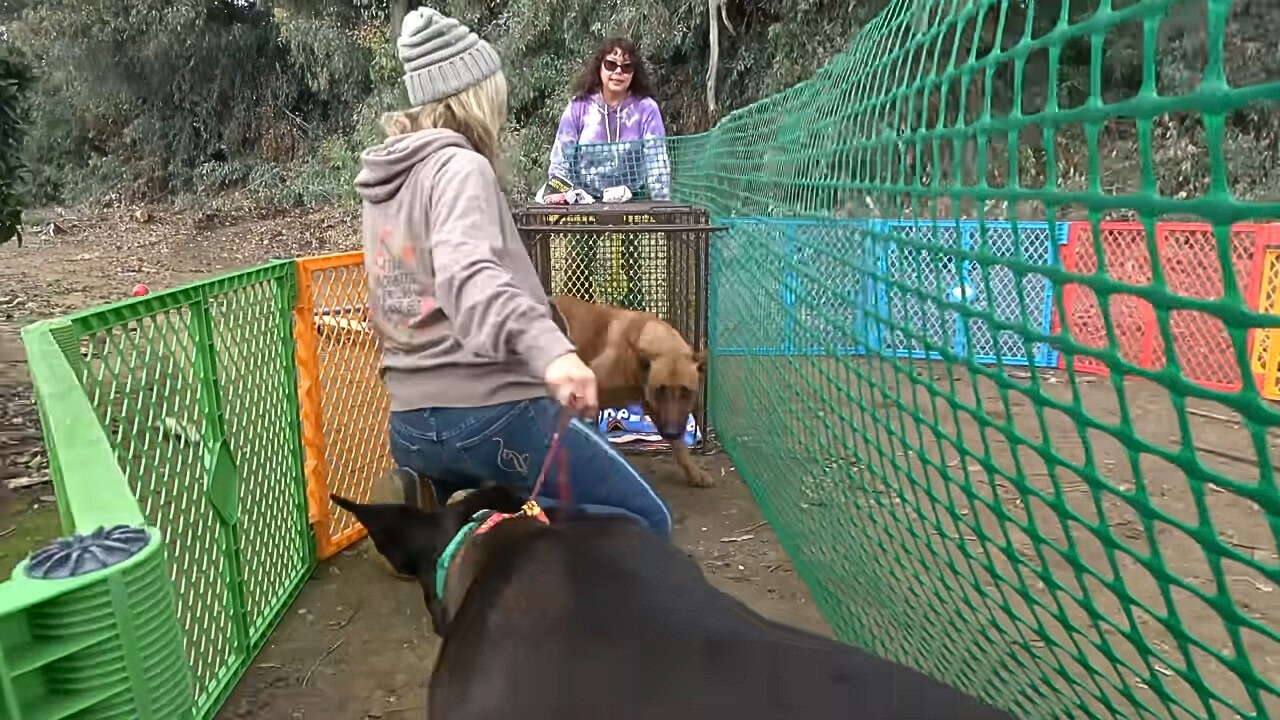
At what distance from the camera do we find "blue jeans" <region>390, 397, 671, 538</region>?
2.36 m

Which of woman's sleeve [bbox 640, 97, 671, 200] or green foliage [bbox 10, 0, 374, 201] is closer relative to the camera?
woman's sleeve [bbox 640, 97, 671, 200]

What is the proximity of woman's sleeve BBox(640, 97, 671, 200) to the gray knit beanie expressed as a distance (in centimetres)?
382

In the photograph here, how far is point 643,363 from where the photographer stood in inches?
195

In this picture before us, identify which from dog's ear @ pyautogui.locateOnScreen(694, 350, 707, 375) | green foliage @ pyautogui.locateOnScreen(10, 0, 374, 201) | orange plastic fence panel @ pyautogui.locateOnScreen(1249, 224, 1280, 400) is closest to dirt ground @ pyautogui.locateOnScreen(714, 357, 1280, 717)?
dog's ear @ pyautogui.locateOnScreen(694, 350, 707, 375)

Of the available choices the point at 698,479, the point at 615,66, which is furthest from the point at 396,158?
the point at 615,66

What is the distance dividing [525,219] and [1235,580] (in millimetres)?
3923

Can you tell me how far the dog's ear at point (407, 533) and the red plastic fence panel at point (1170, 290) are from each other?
1438 mm

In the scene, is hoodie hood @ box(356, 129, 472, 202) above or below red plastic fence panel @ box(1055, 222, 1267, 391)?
above

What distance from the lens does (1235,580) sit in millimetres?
3688

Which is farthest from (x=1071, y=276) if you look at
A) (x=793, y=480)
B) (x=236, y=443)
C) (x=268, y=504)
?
(x=268, y=504)

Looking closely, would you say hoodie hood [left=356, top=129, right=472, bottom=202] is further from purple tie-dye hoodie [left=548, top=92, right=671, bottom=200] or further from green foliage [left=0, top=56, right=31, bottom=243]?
green foliage [left=0, top=56, right=31, bottom=243]

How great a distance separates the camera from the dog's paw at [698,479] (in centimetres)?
517

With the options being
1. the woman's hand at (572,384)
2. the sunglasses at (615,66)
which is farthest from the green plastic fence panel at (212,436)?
the sunglasses at (615,66)

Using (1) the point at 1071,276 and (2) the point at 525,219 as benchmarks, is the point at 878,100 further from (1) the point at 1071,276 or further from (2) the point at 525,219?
(2) the point at 525,219
